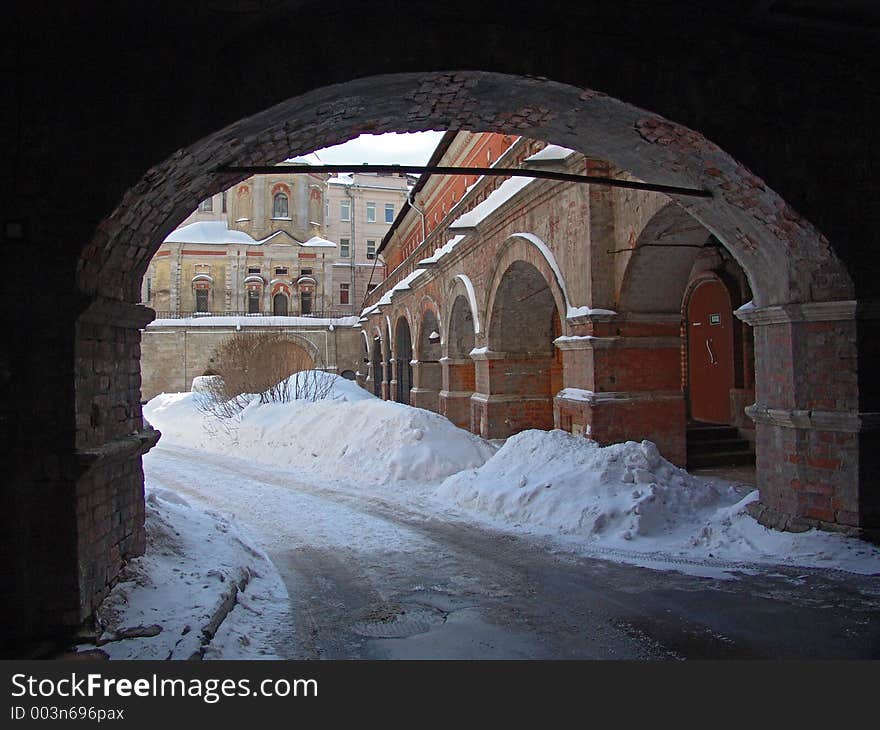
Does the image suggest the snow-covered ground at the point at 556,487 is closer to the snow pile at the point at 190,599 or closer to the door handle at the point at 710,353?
the snow pile at the point at 190,599

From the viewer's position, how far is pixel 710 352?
13.6 meters

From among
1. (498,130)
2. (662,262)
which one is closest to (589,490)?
(662,262)

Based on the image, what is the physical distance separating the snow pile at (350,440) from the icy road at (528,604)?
12.2 feet

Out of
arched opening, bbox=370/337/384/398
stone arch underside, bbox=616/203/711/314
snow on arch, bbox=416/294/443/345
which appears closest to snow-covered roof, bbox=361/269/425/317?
snow on arch, bbox=416/294/443/345

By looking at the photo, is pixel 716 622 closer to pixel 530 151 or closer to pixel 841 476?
pixel 841 476

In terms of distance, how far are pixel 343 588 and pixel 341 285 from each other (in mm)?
55651

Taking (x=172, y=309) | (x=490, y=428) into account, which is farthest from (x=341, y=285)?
(x=490, y=428)

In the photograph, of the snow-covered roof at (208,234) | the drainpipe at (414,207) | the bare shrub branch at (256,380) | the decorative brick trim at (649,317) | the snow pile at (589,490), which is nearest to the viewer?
the snow pile at (589,490)

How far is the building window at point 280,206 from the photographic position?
184 feet

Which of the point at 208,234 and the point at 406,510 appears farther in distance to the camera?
the point at 208,234

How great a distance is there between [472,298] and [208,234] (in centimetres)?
4320

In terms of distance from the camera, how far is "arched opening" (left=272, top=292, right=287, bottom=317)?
53.3 m

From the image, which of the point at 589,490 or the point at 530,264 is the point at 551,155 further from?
the point at 589,490

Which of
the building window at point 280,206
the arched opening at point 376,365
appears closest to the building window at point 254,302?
the building window at point 280,206
